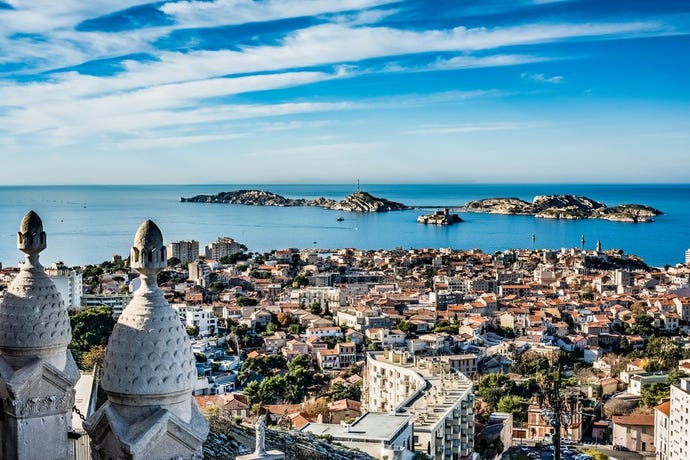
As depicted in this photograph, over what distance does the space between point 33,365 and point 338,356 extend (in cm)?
1998

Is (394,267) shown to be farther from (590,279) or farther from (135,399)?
(135,399)

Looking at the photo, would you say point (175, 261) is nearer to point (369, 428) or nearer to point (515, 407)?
point (515, 407)

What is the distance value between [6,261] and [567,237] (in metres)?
47.9

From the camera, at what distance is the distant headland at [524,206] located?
8744 cm

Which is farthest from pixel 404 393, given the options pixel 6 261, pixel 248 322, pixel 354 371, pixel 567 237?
pixel 567 237

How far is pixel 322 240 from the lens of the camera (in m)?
66.8

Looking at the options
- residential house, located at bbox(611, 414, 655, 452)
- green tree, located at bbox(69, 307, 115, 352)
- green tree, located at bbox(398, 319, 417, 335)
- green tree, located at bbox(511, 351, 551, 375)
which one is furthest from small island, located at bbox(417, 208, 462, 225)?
residential house, located at bbox(611, 414, 655, 452)

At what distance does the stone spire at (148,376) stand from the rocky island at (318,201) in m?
99.2

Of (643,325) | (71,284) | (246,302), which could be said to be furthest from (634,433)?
(246,302)

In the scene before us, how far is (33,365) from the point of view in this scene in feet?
10.0

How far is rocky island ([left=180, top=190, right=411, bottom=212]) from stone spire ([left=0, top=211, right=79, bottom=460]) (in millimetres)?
98537

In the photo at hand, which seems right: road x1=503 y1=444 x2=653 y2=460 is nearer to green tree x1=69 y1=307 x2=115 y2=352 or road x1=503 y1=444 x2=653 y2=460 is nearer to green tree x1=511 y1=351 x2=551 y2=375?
green tree x1=511 y1=351 x2=551 y2=375

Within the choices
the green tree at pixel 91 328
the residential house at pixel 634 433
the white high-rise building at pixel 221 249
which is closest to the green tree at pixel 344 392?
the green tree at pixel 91 328

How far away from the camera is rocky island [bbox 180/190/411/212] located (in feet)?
340
